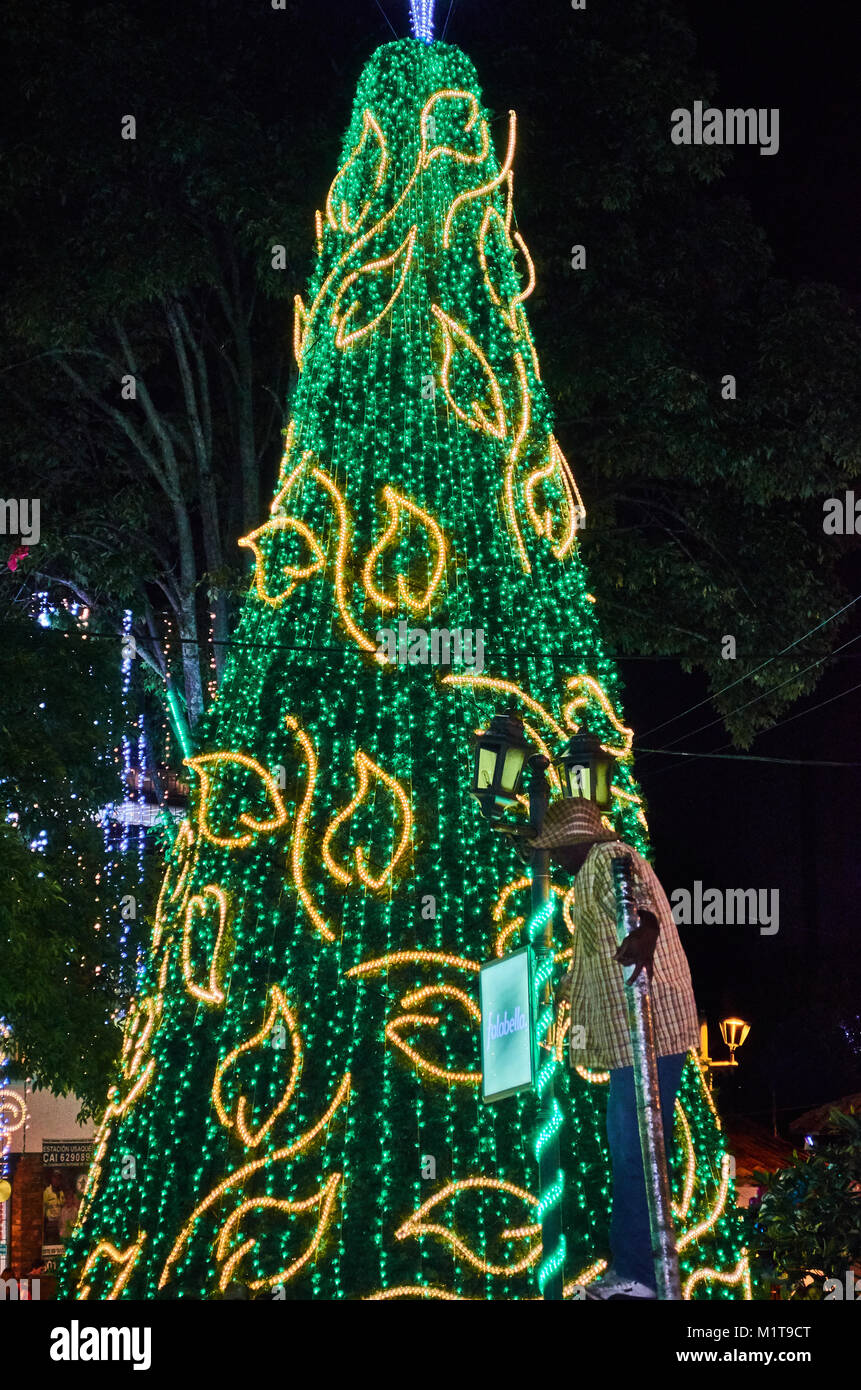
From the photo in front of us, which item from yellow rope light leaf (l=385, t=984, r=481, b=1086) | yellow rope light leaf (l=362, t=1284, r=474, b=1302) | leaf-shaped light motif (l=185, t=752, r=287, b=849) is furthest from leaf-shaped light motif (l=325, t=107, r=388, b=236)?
yellow rope light leaf (l=362, t=1284, r=474, b=1302)

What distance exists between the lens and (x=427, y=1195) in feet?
22.1

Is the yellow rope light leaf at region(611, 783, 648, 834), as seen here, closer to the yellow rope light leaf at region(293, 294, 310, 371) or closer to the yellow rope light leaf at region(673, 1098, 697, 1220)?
the yellow rope light leaf at region(673, 1098, 697, 1220)

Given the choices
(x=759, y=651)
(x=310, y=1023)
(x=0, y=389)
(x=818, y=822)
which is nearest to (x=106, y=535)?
(x=0, y=389)

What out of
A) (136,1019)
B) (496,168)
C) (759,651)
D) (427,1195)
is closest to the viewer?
(427,1195)

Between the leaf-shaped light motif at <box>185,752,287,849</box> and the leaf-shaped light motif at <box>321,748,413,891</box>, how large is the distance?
308 millimetres

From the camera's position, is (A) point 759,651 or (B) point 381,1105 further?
(A) point 759,651

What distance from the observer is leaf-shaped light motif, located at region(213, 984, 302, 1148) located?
6.97 m

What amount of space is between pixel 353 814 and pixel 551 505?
7.39 ft

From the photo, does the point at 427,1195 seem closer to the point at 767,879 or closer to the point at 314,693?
the point at 314,693

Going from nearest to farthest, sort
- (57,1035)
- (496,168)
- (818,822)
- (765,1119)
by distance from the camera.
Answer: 1. (496,168)
2. (57,1035)
3. (818,822)
4. (765,1119)

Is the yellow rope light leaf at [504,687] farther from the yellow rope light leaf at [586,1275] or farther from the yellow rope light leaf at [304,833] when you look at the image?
the yellow rope light leaf at [586,1275]

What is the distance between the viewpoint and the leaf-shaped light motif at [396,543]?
Answer: 26.2 feet

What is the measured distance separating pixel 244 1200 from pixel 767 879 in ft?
67.4

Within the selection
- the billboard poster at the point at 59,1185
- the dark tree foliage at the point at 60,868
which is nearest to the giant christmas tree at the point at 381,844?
the dark tree foliage at the point at 60,868
